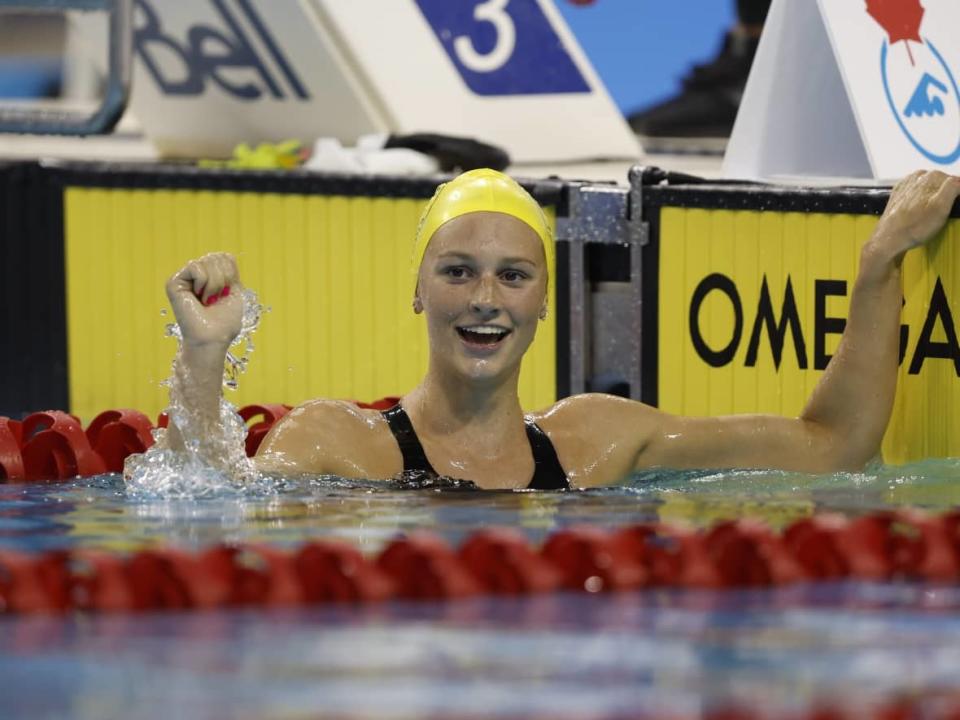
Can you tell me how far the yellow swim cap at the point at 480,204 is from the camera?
156 inches

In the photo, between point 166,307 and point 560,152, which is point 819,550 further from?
point 560,152

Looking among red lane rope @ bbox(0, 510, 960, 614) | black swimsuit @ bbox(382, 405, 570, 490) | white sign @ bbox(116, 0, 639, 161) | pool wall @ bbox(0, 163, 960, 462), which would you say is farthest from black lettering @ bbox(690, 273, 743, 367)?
white sign @ bbox(116, 0, 639, 161)

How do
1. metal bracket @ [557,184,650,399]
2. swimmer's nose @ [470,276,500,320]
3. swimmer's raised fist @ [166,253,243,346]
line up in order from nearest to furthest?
swimmer's raised fist @ [166,253,243,346]
swimmer's nose @ [470,276,500,320]
metal bracket @ [557,184,650,399]

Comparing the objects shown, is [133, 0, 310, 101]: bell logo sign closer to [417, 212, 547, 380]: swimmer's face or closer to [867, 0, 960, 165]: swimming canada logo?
[867, 0, 960, 165]: swimming canada logo

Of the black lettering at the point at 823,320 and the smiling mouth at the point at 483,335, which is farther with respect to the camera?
the black lettering at the point at 823,320

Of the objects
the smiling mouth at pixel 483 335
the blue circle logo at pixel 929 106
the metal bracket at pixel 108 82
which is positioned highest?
the metal bracket at pixel 108 82

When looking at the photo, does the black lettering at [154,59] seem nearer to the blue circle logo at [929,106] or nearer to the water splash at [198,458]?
the blue circle logo at [929,106]

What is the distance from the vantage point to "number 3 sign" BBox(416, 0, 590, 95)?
7684mm

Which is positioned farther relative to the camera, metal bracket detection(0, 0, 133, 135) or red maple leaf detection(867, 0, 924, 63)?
metal bracket detection(0, 0, 133, 135)

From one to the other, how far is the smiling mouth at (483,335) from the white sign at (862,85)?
145cm

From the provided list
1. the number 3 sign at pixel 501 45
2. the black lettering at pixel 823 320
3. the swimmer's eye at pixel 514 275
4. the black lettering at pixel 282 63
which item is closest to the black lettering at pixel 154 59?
the black lettering at pixel 282 63

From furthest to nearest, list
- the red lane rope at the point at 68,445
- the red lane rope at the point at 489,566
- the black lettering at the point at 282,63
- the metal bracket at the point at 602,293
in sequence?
the black lettering at the point at 282,63, the metal bracket at the point at 602,293, the red lane rope at the point at 68,445, the red lane rope at the point at 489,566

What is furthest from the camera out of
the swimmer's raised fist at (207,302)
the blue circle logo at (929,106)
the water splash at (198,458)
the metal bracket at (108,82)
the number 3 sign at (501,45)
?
the number 3 sign at (501,45)

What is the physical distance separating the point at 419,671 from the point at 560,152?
548 cm
